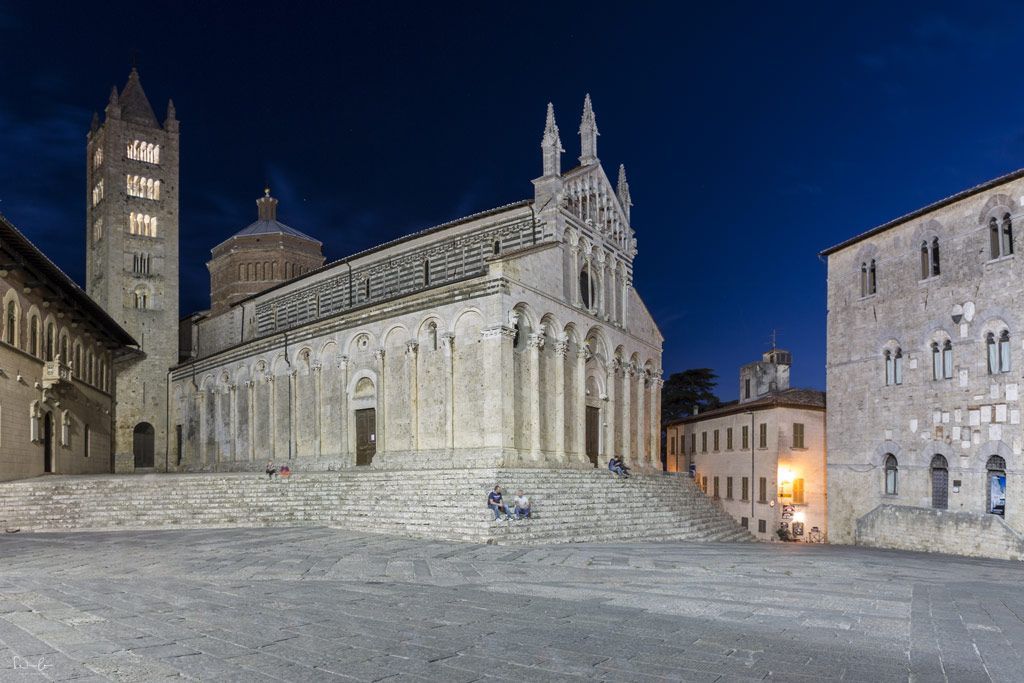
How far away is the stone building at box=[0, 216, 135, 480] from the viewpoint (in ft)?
87.1

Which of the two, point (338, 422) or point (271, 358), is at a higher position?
point (271, 358)

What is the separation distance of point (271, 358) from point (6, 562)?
2210 centimetres

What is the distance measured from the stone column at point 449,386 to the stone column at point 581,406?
5.12 m

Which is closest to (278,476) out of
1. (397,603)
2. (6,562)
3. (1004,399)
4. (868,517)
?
(6,562)

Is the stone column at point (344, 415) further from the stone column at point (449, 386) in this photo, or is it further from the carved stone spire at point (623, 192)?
the carved stone spire at point (623, 192)

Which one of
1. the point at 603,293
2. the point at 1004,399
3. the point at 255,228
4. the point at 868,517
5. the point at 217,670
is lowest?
the point at 868,517

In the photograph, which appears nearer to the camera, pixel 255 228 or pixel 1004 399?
pixel 1004 399

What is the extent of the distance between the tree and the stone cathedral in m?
23.2

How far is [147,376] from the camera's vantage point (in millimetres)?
45844

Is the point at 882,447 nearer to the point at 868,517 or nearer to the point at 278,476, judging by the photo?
the point at 868,517

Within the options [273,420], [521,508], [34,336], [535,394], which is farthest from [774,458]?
[34,336]

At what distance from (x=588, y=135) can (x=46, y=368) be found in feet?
75.1

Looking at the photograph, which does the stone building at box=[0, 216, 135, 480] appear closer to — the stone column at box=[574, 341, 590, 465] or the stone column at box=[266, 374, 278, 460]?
the stone column at box=[266, 374, 278, 460]

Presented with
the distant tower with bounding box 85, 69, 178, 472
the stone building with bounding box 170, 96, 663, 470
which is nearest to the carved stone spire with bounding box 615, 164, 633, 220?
the stone building with bounding box 170, 96, 663, 470
